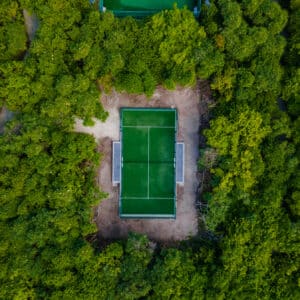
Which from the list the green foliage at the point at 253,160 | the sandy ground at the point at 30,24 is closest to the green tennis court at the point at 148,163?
the green foliage at the point at 253,160

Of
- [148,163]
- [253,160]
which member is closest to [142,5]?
[148,163]

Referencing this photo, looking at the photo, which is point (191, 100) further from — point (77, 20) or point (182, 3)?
point (77, 20)

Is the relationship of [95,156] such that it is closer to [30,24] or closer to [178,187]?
[178,187]

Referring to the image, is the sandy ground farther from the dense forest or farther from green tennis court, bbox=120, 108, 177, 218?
green tennis court, bbox=120, 108, 177, 218

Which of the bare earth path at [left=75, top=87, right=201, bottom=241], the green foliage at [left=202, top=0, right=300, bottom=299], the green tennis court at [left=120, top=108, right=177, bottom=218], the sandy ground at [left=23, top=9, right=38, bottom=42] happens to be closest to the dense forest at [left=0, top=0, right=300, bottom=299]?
the green foliage at [left=202, top=0, right=300, bottom=299]

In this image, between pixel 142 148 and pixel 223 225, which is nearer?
pixel 223 225

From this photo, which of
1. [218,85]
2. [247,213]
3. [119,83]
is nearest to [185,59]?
[218,85]
